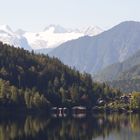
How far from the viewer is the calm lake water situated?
132250mm

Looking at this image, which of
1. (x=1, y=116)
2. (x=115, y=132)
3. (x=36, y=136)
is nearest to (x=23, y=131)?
(x=36, y=136)

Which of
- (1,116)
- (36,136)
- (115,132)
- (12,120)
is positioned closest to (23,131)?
(36,136)

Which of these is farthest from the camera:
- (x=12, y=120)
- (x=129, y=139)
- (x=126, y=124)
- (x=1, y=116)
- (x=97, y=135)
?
(x=1, y=116)

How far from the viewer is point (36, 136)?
13312cm

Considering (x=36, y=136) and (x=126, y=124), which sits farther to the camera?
(x=126, y=124)

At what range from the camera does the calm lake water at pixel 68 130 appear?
132250 mm

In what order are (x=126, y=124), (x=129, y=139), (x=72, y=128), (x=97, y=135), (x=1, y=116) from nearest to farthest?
(x=129, y=139), (x=97, y=135), (x=72, y=128), (x=126, y=124), (x=1, y=116)

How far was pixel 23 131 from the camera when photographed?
476 feet

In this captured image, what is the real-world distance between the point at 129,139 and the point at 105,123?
45.3 metres

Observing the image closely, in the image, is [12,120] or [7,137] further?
[12,120]

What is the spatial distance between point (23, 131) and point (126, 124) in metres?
37.6

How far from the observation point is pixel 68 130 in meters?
150

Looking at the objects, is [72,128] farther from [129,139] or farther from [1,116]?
[1,116]

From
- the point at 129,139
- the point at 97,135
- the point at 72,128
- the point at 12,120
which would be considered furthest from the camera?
the point at 12,120
